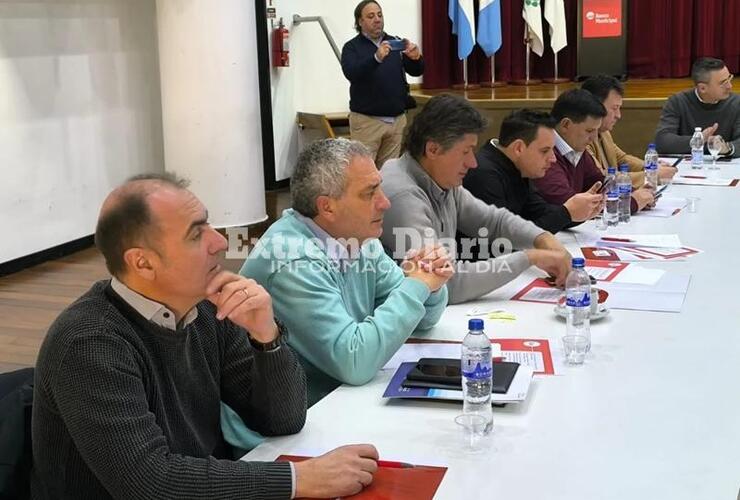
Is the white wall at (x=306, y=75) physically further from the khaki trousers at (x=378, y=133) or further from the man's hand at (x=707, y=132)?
the man's hand at (x=707, y=132)

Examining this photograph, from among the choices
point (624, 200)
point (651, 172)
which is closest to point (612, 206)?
point (624, 200)

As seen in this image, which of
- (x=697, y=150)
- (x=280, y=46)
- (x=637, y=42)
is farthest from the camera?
(x=637, y=42)

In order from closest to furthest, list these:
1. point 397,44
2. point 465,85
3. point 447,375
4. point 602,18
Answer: point 447,375 < point 397,44 < point 602,18 < point 465,85

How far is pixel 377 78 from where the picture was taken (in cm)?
696

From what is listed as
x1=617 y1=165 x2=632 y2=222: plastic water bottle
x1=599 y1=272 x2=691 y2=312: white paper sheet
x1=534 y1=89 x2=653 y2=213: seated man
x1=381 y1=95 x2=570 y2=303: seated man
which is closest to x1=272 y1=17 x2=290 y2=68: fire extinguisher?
x1=534 y1=89 x2=653 y2=213: seated man

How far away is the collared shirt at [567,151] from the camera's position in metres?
4.13

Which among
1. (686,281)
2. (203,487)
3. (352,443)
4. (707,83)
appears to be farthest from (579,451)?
(707,83)

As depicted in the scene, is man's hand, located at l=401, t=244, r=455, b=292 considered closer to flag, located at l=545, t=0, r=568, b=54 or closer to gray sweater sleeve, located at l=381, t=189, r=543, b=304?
gray sweater sleeve, located at l=381, t=189, r=543, b=304

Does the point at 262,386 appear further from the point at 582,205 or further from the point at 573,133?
the point at 573,133

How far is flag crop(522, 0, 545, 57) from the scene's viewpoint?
9359mm

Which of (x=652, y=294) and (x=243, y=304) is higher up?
(x=243, y=304)

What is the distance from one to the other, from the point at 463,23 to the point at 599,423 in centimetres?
822

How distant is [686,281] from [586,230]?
0.90 meters

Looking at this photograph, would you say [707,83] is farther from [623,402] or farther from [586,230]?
[623,402]
